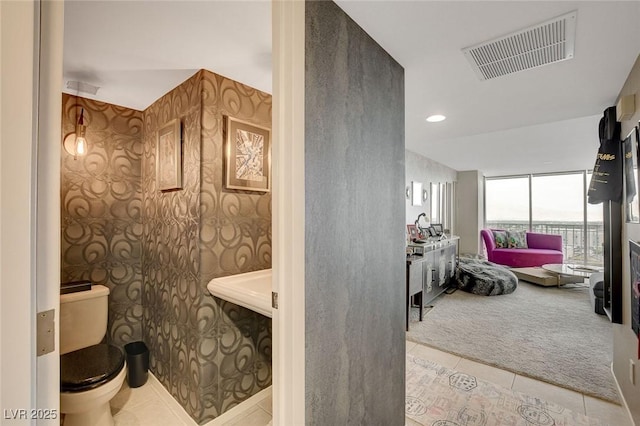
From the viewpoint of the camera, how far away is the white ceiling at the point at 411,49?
122 cm

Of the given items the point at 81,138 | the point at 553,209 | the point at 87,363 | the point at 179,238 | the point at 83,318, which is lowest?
the point at 87,363

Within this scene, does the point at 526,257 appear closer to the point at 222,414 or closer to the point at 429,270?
the point at 429,270

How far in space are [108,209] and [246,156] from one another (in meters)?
1.30

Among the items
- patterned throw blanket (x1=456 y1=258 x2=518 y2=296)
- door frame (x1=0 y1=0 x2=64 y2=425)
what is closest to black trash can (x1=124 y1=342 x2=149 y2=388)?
door frame (x1=0 y1=0 x2=64 y2=425)

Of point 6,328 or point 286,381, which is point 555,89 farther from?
point 6,328

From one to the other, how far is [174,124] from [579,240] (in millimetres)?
8723

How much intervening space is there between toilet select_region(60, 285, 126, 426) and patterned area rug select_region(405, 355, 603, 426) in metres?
1.85

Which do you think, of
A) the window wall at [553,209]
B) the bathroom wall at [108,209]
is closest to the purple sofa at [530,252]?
the window wall at [553,209]

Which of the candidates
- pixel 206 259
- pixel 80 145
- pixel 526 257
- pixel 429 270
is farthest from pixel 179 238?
pixel 526 257

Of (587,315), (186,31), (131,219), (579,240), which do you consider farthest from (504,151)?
(131,219)

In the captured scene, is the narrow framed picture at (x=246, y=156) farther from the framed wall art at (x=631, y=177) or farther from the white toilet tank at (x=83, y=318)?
the framed wall art at (x=631, y=177)

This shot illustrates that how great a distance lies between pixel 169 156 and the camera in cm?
199

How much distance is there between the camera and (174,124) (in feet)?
6.38

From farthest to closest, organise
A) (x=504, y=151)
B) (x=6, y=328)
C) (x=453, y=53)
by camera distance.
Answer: (x=504, y=151), (x=453, y=53), (x=6, y=328)
